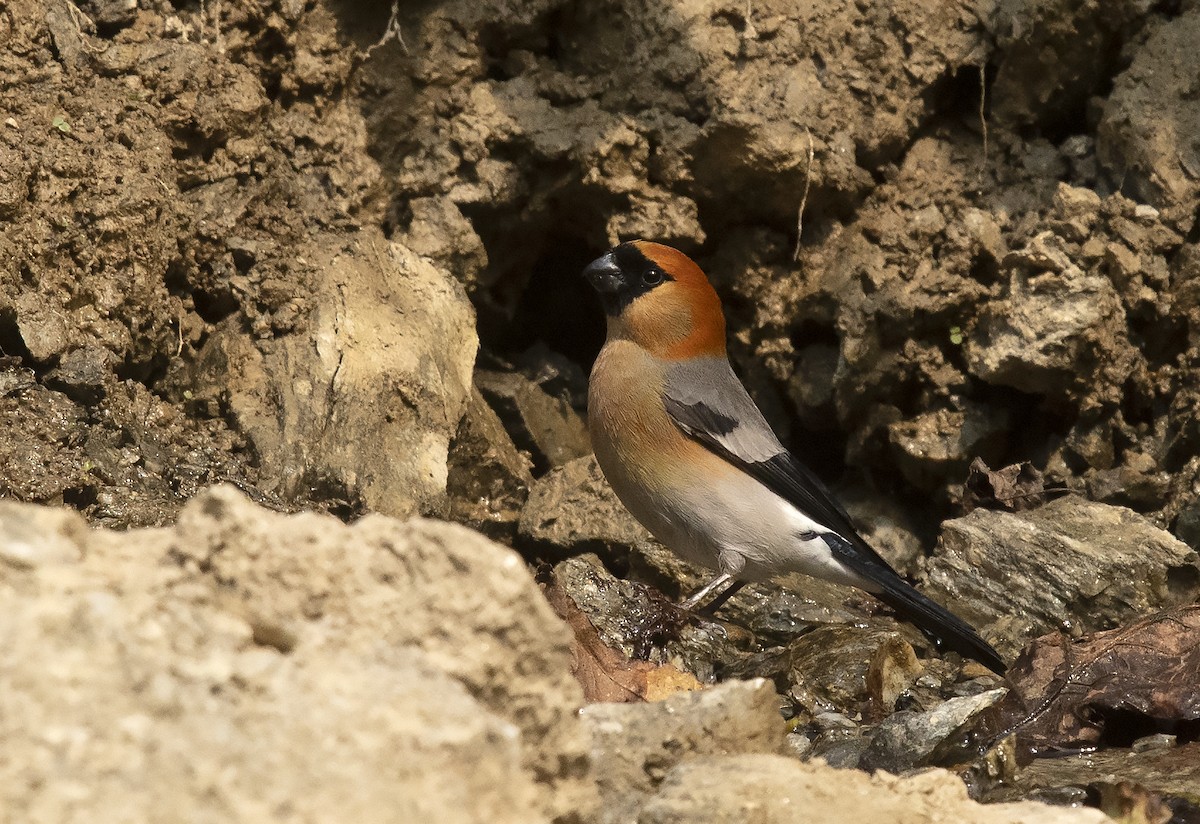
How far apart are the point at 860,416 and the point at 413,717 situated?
20.2 feet

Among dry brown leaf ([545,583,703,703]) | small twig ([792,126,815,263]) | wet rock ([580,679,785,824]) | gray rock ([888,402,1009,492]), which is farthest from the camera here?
gray rock ([888,402,1009,492])

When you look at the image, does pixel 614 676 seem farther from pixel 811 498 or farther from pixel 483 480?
pixel 483 480

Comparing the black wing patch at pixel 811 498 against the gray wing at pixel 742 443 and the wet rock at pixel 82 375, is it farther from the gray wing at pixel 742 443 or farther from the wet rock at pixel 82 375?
the wet rock at pixel 82 375

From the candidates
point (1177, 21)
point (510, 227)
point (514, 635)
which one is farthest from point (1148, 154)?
point (514, 635)

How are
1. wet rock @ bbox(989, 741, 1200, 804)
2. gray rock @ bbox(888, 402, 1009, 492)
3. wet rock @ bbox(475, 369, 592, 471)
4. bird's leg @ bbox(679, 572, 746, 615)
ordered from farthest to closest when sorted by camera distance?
1. wet rock @ bbox(475, 369, 592, 471)
2. gray rock @ bbox(888, 402, 1009, 492)
3. bird's leg @ bbox(679, 572, 746, 615)
4. wet rock @ bbox(989, 741, 1200, 804)

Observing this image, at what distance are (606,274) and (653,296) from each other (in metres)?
0.26

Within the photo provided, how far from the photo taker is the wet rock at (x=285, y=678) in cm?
199

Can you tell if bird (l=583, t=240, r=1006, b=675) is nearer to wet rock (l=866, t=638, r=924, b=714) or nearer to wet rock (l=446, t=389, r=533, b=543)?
wet rock (l=866, t=638, r=924, b=714)

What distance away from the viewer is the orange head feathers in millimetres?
6602

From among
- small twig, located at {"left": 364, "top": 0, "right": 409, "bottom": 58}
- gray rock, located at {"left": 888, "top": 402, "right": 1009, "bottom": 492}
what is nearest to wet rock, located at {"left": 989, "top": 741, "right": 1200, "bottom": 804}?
gray rock, located at {"left": 888, "top": 402, "right": 1009, "bottom": 492}

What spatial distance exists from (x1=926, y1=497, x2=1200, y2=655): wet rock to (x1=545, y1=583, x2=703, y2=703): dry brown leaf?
7.01ft

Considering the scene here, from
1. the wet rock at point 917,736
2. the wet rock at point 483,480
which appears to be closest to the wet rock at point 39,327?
the wet rock at point 483,480

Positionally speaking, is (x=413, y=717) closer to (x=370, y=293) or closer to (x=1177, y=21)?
(x=370, y=293)

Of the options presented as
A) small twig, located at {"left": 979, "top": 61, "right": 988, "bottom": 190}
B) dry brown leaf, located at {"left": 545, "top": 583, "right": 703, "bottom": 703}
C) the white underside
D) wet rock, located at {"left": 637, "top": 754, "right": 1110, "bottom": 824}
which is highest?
small twig, located at {"left": 979, "top": 61, "right": 988, "bottom": 190}
